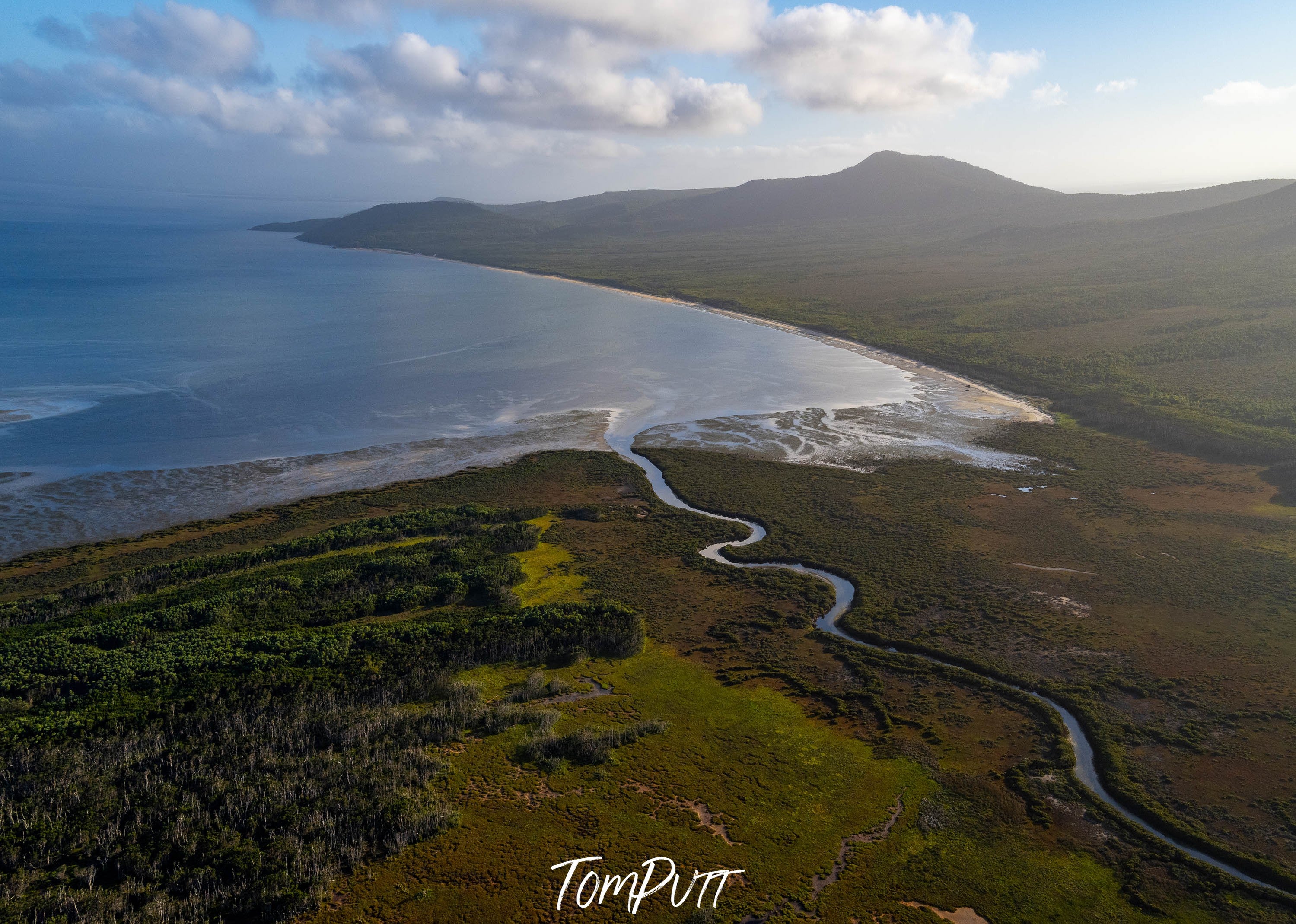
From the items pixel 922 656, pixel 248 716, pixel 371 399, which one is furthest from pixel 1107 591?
pixel 371 399

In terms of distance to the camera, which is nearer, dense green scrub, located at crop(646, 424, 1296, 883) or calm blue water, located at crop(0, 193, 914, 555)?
dense green scrub, located at crop(646, 424, 1296, 883)

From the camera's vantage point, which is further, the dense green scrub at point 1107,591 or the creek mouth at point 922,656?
the dense green scrub at point 1107,591

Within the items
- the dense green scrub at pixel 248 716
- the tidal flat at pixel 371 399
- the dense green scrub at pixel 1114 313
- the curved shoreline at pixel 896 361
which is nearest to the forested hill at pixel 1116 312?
the dense green scrub at pixel 1114 313

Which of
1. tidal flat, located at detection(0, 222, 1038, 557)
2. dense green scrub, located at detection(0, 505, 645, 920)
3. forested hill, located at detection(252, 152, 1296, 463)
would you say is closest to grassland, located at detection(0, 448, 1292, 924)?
dense green scrub, located at detection(0, 505, 645, 920)

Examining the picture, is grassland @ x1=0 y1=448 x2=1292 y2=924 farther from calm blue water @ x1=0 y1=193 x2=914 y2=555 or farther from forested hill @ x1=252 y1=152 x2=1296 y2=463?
forested hill @ x1=252 y1=152 x2=1296 y2=463

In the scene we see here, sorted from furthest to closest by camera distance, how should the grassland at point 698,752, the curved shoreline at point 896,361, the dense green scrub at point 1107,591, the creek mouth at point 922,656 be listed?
the curved shoreline at point 896,361
the dense green scrub at point 1107,591
the creek mouth at point 922,656
the grassland at point 698,752

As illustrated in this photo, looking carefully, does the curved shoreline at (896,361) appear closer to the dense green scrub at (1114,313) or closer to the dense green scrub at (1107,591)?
the dense green scrub at (1114,313)

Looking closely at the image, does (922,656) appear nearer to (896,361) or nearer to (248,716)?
(248,716)
